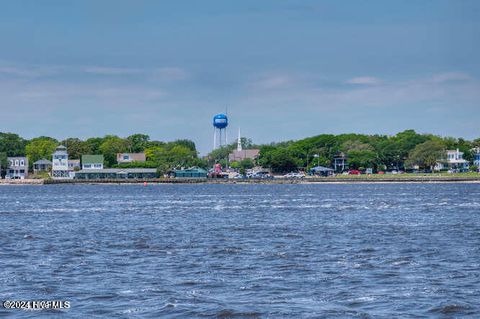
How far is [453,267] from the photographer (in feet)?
116

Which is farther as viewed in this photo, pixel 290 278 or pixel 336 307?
pixel 290 278

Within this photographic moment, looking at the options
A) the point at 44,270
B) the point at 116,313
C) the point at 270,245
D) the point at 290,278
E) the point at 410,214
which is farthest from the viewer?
the point at 410,214

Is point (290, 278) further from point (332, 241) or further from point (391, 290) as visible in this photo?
point (332, 241)

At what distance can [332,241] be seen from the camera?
1853 inches

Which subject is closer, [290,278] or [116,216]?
[290,278]

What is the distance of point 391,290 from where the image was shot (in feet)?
97.8

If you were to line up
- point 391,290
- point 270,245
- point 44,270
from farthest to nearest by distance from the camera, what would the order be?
point 270,245 < point 44,270 < point 391,290

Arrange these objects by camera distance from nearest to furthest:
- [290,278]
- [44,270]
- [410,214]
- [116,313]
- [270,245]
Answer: [116,313], [290,278], [44,270], [270,245], [410,214]

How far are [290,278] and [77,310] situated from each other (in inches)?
343

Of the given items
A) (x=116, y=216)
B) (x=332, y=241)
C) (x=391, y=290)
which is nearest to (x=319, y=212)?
(x=116, y=216)

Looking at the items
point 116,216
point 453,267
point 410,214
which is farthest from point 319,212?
point 453,267

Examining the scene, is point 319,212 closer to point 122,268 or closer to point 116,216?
point 116,216

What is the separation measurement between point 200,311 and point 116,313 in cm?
240

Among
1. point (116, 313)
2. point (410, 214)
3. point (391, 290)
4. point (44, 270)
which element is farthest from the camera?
point (410, 214)
